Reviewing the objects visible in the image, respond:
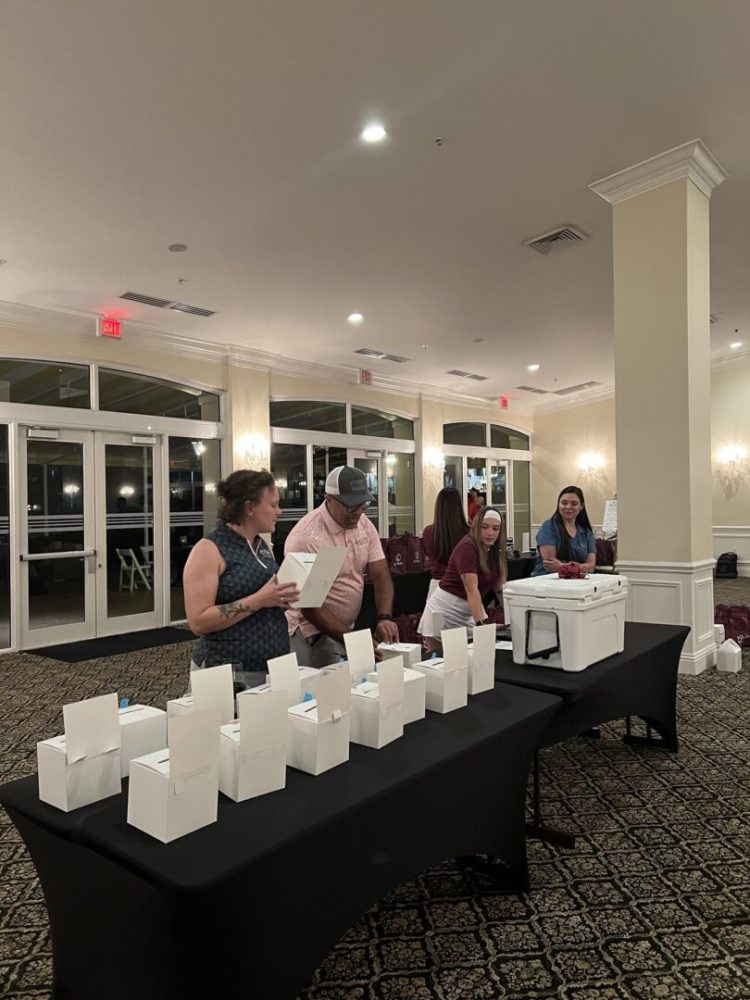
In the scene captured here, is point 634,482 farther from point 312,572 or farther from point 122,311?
point 122,311

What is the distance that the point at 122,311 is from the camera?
6953mm

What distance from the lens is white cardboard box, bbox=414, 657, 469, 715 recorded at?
1.85 meters

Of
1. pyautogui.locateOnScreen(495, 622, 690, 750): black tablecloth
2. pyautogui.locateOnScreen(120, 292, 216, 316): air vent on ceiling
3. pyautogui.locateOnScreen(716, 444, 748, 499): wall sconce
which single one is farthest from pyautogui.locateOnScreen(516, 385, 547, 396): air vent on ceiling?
pyautogui.locateOnScreen(495, 622, 690, 750): black tablecloth

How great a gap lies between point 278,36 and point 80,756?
3309 mm

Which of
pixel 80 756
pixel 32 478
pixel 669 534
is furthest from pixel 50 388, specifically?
pixel 80 756

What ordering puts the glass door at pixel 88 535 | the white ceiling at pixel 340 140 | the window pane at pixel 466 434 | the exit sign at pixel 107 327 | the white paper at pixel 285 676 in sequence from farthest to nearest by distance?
1. the window pane at pixel 466 434
2. the exit sign at pixel 107 327
3. the glass door at pixel 88 535
4. the white ceiling at pixel 340 140
5. the white paper at pixel 285 676

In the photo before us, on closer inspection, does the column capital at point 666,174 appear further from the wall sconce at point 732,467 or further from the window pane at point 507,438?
the window pane at point 507,438

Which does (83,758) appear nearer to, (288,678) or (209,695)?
(209,695)

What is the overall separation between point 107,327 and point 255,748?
6.60m

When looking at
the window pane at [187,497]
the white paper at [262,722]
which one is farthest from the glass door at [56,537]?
the white paper at [262,722]

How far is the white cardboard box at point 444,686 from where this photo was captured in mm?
1852

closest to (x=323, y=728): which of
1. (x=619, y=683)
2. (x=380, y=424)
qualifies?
(x=619, y=683)

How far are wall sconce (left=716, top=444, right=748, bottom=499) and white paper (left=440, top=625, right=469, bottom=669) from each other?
36.3 feet

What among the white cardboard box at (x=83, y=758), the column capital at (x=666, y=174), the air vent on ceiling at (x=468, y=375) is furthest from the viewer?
the air vent on ceiling at (x=468, y=375)
